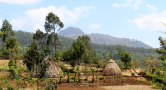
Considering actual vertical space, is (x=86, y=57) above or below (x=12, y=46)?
below

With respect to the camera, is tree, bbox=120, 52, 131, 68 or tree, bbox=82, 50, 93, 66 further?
tree, bbox=120, 52, 131, 68

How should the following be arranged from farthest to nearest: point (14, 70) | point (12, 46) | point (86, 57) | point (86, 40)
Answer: point (86, 40) → point (86, 57) → point (12, 46) → point (14, 70)

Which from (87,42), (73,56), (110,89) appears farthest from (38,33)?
(110,89)

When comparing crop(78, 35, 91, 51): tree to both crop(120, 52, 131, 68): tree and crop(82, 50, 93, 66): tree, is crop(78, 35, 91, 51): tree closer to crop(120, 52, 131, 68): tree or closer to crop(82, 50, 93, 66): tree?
crop(82, 50, 93, 66): tree

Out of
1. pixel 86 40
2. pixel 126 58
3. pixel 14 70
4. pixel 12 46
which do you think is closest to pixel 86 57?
pixel 126 58

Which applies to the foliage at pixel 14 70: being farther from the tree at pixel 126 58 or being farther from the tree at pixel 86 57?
the tree at pixel 126 58

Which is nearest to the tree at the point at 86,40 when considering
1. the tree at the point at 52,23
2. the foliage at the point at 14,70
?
the tree at the point at 52,23

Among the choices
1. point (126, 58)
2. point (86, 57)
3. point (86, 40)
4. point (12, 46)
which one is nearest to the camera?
point (12, 46)

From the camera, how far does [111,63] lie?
1789 centimetres

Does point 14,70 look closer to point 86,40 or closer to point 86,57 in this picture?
point 86,57

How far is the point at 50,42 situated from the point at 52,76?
83.0ft

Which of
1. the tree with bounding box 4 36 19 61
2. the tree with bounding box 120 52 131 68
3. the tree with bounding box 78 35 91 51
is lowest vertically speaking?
the tree with bounding box 120 52 131 68

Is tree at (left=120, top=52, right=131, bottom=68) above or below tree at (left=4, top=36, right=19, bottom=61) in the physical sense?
below

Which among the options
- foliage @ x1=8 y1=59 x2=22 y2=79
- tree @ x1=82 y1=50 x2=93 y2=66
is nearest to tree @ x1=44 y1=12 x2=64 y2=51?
tree @ x1=82 y1=50 x2=93 y2=66
